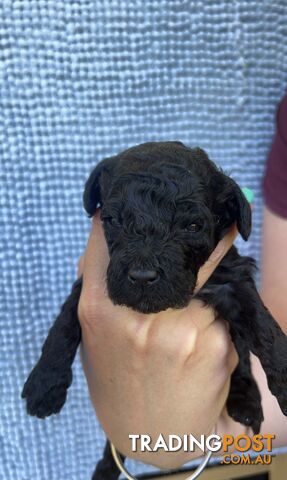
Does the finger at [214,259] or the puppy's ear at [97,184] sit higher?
the puppy's ear at [97,184]

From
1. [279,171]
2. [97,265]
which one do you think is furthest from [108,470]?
[279,171]

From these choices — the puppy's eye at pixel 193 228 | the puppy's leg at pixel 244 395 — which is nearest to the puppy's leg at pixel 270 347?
the puppy's leg at pixel 244 395

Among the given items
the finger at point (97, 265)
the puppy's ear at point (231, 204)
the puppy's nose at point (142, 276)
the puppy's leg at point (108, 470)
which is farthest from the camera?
the puppy's leg at point (108, 470)

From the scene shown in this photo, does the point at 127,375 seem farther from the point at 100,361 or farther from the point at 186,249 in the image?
the point at 186,249

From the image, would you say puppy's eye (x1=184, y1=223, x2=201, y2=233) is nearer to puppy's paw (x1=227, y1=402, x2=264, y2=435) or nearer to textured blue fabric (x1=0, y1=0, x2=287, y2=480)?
puppy's paw (x1=227, y1=402, x2=264, y2=435)

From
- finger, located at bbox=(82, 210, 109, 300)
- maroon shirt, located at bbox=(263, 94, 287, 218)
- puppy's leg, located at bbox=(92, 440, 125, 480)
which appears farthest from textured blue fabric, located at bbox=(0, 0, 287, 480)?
finger, located at bbox=(82, 210, 109, 300)

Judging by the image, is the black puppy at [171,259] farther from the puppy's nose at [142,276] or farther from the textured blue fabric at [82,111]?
the textured blue fabric at [82,111]
